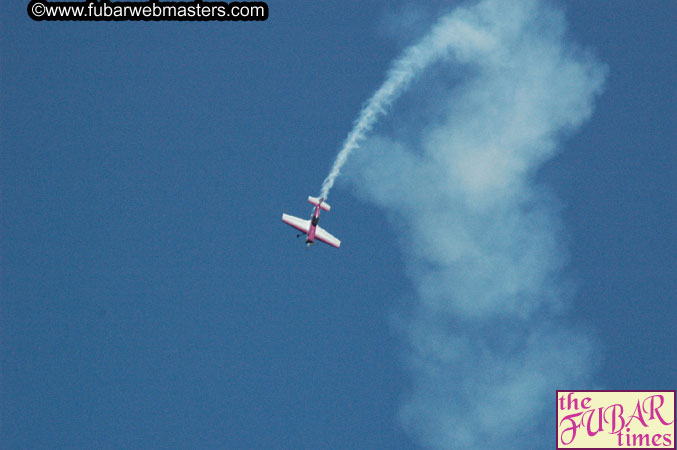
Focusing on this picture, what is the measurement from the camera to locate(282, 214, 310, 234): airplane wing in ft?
326

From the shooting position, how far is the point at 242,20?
Answer: 95.2 m

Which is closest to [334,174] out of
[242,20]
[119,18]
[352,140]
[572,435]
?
[352,140]

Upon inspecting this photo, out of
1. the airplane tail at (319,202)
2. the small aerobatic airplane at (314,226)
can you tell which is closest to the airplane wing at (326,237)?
the small aerobatic airplane at (314,226)

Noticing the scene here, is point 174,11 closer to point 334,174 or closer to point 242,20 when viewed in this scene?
point 242,20

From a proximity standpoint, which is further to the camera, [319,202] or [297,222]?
[297,222]

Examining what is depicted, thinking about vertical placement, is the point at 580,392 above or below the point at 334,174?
below

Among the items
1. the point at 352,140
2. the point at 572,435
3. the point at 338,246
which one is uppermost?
the point at 352,140

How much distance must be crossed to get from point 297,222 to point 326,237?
104 inches

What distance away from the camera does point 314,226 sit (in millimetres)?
98062

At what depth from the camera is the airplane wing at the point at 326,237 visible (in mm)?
99438

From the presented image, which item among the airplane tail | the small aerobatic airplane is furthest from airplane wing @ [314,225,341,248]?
the airplane tail

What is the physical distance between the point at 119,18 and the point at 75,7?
3493mm

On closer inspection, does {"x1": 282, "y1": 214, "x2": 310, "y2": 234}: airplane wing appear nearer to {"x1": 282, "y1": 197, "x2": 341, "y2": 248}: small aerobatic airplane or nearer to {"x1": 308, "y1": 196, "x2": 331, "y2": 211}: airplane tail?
{"x1": 282, "y1": 197, "x2": 341, "y2": 248}: small aerobatic airplane

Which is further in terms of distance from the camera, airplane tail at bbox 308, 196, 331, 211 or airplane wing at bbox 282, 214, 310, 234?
airplane wing at bbox 282, 214, 310, 234
